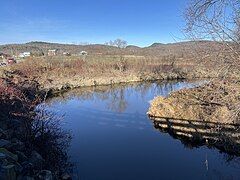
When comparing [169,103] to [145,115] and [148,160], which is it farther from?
[148,160]

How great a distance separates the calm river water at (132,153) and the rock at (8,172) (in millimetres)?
3244

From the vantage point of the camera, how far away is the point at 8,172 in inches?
266

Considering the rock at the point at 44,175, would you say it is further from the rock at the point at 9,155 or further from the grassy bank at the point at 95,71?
the grassy bank at the point at 95,71

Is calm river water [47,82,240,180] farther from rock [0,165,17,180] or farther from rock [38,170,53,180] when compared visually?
rock [0,165,17,180]

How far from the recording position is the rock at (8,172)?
263 inches

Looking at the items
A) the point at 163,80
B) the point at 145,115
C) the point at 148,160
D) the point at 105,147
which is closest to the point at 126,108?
the point at 145,115

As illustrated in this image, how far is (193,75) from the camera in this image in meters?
36.8

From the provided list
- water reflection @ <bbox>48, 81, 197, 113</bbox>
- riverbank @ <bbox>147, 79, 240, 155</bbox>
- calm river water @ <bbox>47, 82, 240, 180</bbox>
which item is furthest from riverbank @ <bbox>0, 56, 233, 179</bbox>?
water reflection @ <bbox>48, 81, 197, 113</bbox>

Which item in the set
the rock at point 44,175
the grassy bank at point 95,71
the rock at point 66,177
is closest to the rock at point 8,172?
the rock at point 44,175

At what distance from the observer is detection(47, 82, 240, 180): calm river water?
403 inches

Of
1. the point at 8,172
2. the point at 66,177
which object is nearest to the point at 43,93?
the point at 66,177

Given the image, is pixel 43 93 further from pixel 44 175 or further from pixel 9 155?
pixel 9 155

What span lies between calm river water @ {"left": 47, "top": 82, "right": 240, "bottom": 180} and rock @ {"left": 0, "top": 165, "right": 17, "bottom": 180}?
128 inches

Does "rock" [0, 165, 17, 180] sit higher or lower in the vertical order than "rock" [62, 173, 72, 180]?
higher
